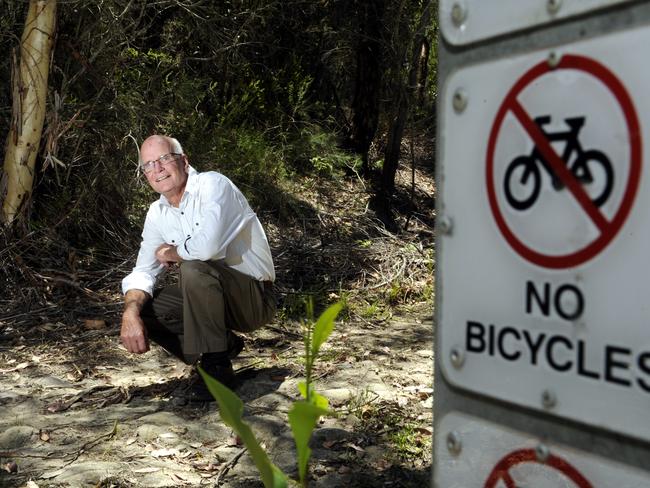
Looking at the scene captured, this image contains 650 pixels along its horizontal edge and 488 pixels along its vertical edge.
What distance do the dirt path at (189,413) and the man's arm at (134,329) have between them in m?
0.34

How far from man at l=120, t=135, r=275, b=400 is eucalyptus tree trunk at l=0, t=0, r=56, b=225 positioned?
2173mm

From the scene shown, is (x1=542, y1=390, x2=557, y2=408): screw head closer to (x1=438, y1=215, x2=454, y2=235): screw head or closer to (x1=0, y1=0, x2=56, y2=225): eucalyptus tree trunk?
(x1=438, y1=215, x2=454, y2=235): screw head

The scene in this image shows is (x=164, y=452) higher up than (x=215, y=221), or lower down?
lower down

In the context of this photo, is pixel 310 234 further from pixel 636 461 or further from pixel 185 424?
pixel 636 461

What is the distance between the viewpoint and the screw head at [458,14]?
111 centimetres

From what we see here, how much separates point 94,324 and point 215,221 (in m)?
1.89

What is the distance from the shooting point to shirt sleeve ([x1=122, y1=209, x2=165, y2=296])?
4.37m

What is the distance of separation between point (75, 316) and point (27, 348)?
0.62m

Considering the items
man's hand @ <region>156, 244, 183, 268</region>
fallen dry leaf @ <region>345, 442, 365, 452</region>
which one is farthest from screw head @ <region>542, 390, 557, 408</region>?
man's hand @ <region>156, 244, 183, 268</region>

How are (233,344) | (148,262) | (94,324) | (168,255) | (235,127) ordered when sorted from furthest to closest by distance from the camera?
(235,127) → (94,324) → (233,344) → (148,262) → (168,255)

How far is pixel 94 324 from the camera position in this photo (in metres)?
5.59

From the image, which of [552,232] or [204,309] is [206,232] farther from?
[552,232]

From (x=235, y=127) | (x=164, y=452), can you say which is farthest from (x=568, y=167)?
(x=235, y=127)

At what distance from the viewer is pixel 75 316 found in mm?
5805
